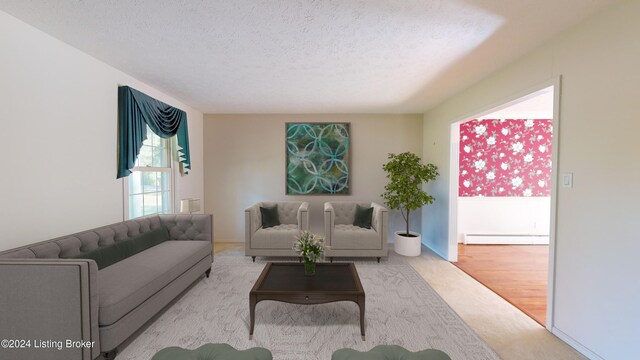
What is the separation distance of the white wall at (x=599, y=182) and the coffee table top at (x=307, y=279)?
1800mm

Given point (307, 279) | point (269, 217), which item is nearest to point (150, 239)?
point (269, 217)

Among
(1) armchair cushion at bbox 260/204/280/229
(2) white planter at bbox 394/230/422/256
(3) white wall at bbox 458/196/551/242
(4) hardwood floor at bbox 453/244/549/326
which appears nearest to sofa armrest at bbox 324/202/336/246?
(1) armchair cushion at bbox 260/204/280/229

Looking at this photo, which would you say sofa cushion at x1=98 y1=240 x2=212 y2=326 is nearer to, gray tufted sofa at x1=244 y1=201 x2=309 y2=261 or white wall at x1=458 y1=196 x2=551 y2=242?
gray tufted sofa at x1=244 y1=201 x2=309 y2=261

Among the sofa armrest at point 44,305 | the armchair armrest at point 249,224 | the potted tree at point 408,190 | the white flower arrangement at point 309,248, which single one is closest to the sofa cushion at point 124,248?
the sofa armrest at point 44,305

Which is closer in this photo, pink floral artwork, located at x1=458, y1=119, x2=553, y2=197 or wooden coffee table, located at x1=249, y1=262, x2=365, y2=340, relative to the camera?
wooden coffee table, located at x1=249, y1=262, x2=365, y2=340

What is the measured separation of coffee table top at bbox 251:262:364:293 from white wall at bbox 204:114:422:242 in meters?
2.38

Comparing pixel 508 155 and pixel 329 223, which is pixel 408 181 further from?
pixel 508 155

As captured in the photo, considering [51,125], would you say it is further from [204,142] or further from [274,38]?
[204,142]

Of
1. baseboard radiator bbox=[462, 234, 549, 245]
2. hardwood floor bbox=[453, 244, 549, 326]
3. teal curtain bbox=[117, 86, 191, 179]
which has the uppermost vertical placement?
teal curtain bbox=[117, 86, 191, 179]

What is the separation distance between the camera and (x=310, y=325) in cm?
248

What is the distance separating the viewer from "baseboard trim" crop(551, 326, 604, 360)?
2025mm

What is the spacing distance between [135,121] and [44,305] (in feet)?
7.71

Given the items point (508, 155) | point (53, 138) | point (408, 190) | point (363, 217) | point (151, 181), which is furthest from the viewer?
point (508, 155)

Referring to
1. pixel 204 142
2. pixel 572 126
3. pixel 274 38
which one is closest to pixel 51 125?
pixel 274 38
